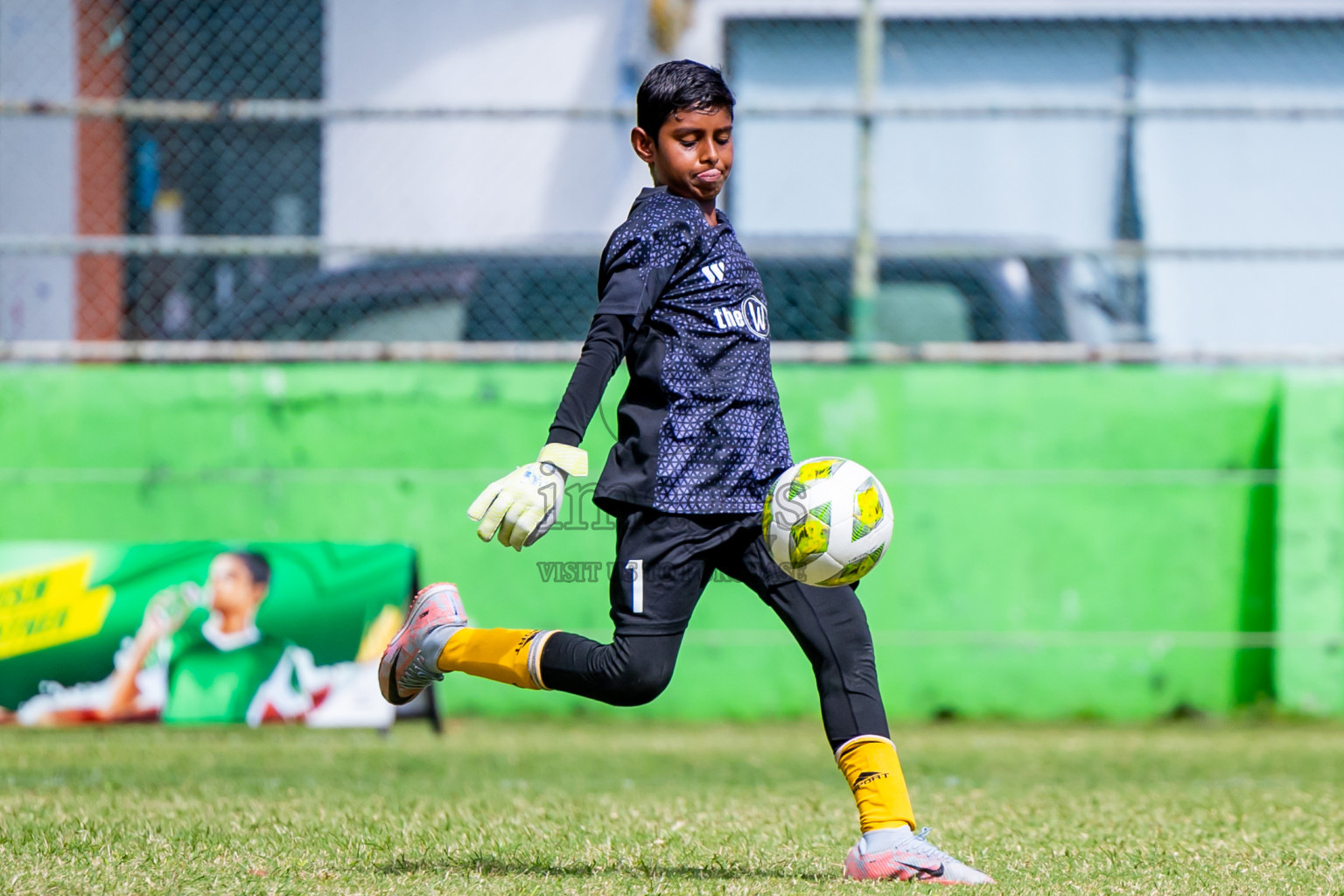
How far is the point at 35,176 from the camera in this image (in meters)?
9.05

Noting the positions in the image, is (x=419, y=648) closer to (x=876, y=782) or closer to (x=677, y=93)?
(x=876, y=782)

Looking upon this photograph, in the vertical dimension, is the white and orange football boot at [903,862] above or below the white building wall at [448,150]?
below

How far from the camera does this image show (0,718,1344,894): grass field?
12.1 feet

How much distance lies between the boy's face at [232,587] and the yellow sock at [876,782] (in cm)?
389

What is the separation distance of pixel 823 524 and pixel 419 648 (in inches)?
39.8

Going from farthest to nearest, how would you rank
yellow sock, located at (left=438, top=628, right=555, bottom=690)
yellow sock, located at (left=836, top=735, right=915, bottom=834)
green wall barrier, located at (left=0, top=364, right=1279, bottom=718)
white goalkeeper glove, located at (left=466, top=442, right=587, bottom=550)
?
1. green wall barrier, located at (left=0, top=364, right=1279, bottom=718)
2. yellow sock, located at (left=438, top=628, right=555, bottom=690)
3. yellow sock, located at (left=836, top=735, right=915, bottom=834)
4. white goalkeeper glove, located at (left=466, top=442, right=587, bottom=550)

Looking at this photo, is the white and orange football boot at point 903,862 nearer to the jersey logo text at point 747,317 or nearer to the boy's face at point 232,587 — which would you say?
the jersey logo text at point 747,317

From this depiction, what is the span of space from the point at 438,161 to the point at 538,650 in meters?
5.73

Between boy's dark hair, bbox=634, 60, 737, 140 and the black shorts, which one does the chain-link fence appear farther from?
the black shorts

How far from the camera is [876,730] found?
3.81 m

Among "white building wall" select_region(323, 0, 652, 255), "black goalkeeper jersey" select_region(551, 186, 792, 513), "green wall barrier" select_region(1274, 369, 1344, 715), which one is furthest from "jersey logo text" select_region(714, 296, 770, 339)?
"green wall barrier" select_region(1274, 369, 1344, 715)

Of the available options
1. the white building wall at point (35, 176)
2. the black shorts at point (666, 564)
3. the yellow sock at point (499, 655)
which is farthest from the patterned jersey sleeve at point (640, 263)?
the white building wall at point (35, 176)

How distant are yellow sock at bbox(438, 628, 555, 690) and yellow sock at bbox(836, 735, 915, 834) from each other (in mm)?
713

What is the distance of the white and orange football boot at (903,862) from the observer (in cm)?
364
